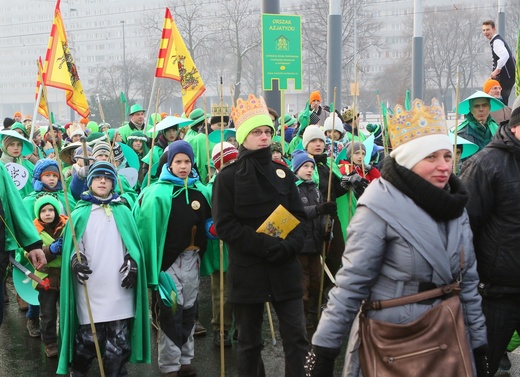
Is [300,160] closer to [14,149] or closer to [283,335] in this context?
[283,335]

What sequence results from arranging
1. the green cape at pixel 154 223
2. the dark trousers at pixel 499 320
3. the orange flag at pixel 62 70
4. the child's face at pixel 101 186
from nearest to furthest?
the dark trousers at pixel 499 320 → the child's face at pixel 101 186 → the green cape at pixel 154 223 → the orange flag at pixel 62 70

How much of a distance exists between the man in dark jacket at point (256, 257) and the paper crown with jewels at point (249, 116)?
0.18ft

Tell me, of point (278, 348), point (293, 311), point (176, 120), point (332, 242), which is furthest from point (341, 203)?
point (176, 120)

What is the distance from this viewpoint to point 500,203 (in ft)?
14.4

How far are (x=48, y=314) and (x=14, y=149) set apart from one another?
2.91 meters

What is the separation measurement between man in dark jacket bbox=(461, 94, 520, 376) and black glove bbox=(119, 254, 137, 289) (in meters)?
2.37

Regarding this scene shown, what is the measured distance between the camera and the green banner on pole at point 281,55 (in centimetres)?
1133

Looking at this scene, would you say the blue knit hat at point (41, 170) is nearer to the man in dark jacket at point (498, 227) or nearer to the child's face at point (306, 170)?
the child's face at point (306, 170)

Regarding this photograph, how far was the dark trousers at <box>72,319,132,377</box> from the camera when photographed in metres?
5.66

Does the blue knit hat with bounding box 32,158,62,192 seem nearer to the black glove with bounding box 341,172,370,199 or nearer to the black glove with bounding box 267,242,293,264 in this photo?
the black glove with bounding box 341,172,370,199

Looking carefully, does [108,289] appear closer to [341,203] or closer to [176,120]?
[341,203]

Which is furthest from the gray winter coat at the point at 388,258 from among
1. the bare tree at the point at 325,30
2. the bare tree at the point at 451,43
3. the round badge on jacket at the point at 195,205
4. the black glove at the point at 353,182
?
the bare tree at the point at 451,43

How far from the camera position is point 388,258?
3.59 metres

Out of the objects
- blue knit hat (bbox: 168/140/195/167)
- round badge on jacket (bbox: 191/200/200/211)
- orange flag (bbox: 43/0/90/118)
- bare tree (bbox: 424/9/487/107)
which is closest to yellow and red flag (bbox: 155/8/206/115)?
orange flag (bbox: 43/0/90/118)
